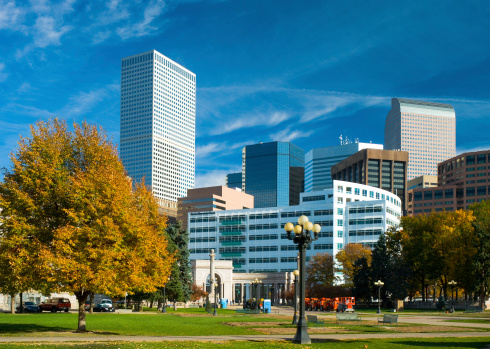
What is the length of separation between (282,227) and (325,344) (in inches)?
5057

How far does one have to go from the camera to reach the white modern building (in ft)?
489

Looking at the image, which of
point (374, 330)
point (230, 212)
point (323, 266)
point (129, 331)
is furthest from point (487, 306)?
point (230, 212)

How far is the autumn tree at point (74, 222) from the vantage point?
32031 millimetres

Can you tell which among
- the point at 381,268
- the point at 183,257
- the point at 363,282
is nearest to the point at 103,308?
the point at 183,257

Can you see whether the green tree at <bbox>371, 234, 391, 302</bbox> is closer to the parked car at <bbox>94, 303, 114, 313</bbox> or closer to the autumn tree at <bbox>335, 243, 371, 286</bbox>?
the autumn tree at <bbox>335, 243, 371, 286</bbox>

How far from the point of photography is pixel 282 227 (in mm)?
156500

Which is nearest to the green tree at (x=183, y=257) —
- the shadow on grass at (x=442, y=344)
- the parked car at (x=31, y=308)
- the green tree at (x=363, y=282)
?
the parked car at (x=31, y=308)

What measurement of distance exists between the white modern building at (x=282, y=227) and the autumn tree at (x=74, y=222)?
11456 centimetres

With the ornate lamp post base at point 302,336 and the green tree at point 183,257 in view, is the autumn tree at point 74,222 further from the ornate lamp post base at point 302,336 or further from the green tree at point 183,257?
the green tree at point 183,257

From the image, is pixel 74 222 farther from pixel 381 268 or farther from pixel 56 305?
pixel 381 268

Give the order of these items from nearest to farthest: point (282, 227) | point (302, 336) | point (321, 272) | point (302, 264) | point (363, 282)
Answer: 1. point (302, 336)
2. point (302, 264)
3. point (363, 282)
4. point (321, 272)
5. point (282, 227)

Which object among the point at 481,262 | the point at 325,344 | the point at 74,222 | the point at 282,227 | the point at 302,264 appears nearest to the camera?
the point at 325,344

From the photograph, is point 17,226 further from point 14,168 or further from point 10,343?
point 10,343

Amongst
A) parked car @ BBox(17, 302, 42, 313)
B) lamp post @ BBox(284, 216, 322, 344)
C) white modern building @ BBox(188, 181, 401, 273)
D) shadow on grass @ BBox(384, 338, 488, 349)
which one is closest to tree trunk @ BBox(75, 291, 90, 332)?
lamp post @ BBox(284, 216, 322, 344)
